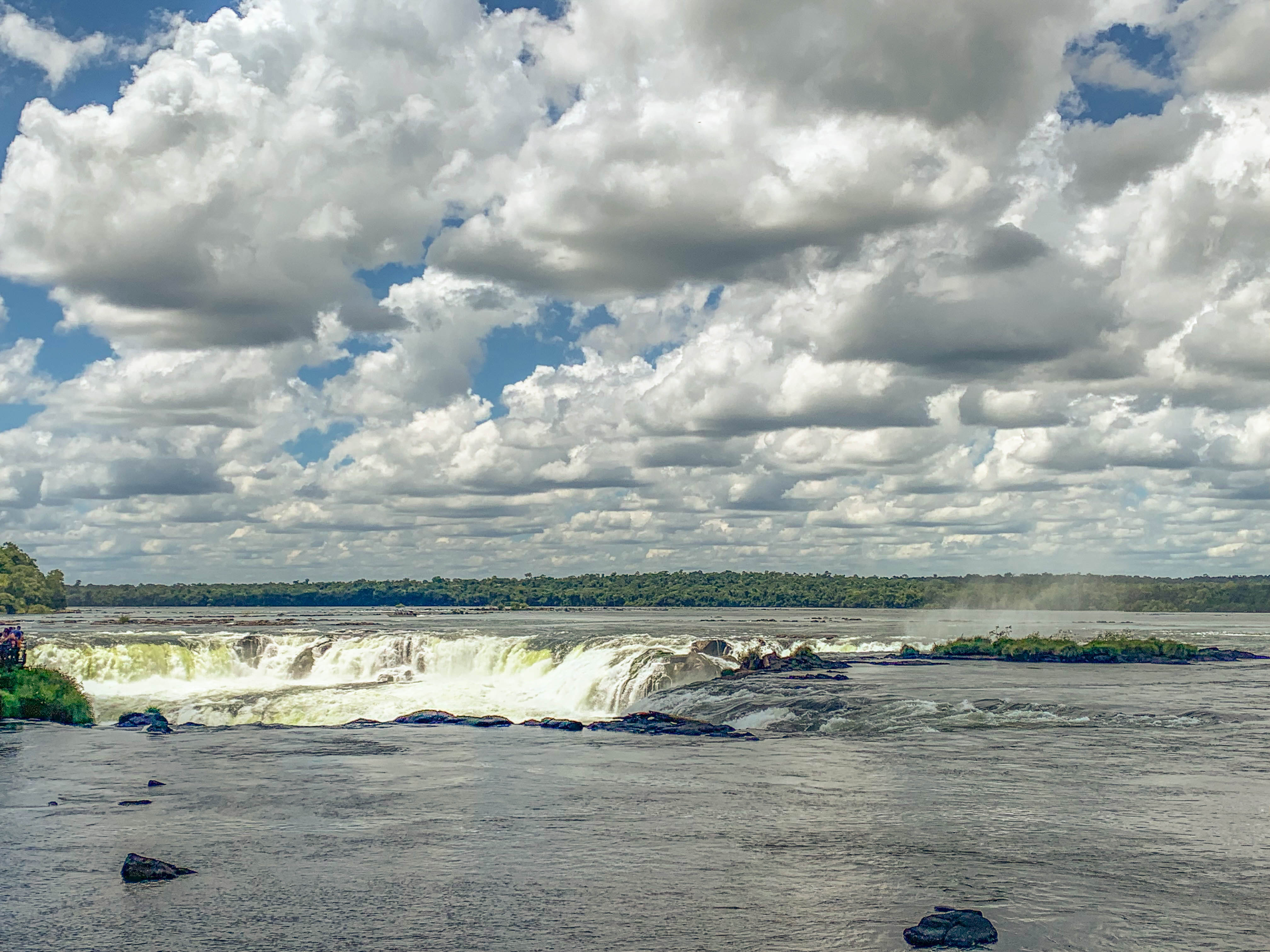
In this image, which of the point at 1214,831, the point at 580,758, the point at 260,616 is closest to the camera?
the point at 1214,831

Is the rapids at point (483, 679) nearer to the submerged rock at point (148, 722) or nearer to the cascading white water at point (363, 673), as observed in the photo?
the cascading white water at point (363, 673)

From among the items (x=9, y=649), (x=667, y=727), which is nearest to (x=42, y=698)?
(x=9, y=649)

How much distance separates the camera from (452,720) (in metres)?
47.6

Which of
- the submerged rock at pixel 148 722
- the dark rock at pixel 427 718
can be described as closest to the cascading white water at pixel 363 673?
the dark rock at pixel 427 718

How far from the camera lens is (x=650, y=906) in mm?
17391

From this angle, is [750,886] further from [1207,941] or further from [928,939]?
[1207,941]

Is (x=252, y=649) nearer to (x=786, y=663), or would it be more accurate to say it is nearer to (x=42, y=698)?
(x=42, y=698)

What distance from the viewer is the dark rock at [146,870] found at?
18.5m

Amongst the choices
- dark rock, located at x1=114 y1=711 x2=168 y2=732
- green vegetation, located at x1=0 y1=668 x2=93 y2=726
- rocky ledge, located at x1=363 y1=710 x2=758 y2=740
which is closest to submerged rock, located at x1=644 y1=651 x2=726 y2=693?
rocky ledge, located at x1=363 y1=710 x2=758 y2=740

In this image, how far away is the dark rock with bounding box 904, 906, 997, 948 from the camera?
1524 centimetres

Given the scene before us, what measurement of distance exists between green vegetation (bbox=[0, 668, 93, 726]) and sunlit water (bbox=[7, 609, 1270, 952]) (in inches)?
121

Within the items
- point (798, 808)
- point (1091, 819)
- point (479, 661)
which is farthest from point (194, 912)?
point (479, 661)

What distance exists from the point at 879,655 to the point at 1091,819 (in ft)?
199

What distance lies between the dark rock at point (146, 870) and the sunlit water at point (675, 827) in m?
0.46
